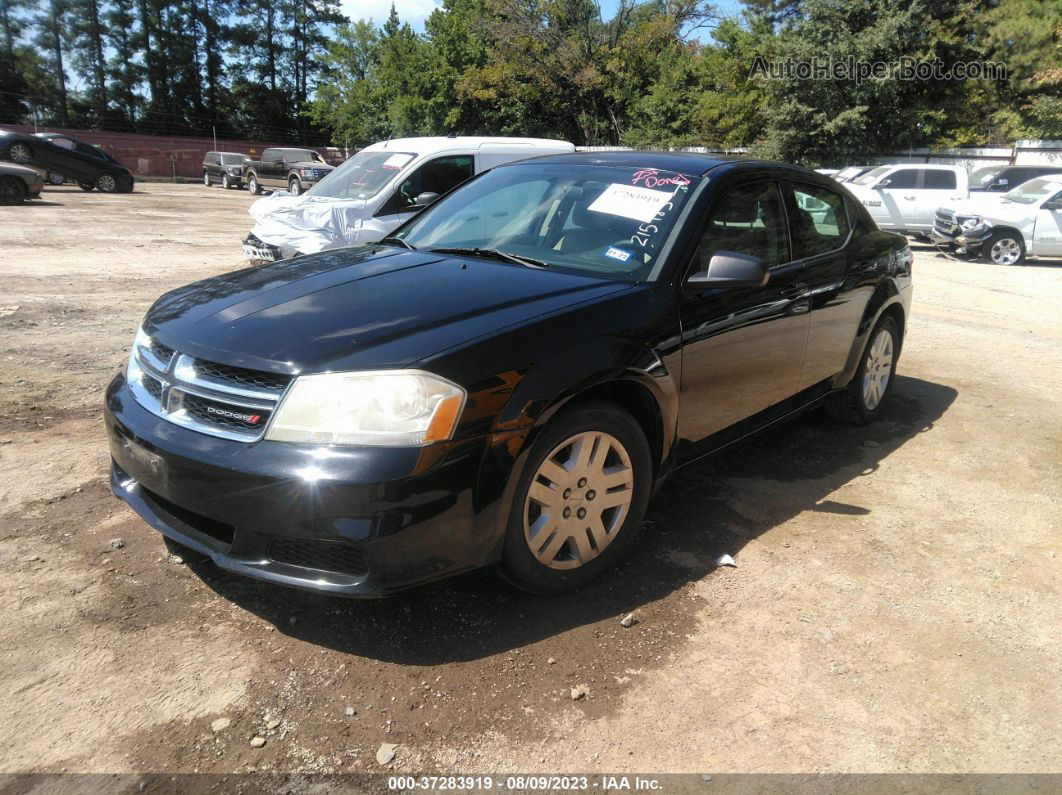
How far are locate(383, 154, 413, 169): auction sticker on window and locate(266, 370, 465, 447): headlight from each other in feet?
22.8

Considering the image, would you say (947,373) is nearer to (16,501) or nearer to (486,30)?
(16,501)

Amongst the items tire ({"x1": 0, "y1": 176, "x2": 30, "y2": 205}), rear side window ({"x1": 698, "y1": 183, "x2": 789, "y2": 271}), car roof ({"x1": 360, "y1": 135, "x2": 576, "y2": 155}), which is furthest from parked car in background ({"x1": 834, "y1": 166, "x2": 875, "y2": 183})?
tire ({"x1": 0, "y1": 176, "x2": 30, "y2": 205})

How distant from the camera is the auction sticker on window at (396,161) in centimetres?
891

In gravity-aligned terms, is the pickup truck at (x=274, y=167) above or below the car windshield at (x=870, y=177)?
above

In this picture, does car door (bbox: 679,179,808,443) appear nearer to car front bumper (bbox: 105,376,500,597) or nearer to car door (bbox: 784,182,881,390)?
car door (bbox: 784,182,881,390)

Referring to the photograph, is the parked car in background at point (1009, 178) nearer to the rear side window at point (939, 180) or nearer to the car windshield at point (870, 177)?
the rear side window at point (939, 180)

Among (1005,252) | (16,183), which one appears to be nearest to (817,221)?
(1005,252)

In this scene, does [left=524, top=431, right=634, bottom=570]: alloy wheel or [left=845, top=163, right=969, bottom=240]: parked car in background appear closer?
[left=524, top=431, right=634, bottom=570]: alloy wheel

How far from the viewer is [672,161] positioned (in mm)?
3893

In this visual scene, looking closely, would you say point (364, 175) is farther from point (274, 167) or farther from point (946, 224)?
point (274, 167)

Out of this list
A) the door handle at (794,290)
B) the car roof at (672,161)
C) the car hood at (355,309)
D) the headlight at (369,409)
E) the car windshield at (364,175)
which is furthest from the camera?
the car windshield at (364,175)

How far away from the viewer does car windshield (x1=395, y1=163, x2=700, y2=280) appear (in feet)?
11.3

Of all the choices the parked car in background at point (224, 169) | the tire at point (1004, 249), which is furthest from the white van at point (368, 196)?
the parked car in background at point (224, 169)

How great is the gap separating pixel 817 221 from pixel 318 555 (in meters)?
3.33
